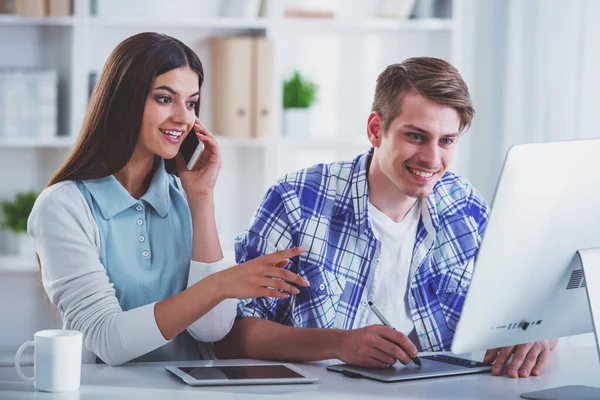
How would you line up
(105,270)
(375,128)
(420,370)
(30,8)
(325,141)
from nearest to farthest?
(420,370) → (105,270) → (375,128) → (30,8) → (325,141)

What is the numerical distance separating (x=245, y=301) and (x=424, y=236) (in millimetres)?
463

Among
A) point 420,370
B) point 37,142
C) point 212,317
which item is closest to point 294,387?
point 420,370

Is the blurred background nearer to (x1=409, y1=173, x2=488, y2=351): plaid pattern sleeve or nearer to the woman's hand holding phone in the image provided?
(x1=409, y1=173, x2=488, y2=351): plaid pattern sleeve

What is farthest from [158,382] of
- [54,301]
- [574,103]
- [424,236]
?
[574,103]

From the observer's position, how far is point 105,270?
182cm

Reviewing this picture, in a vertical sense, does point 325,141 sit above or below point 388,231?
above

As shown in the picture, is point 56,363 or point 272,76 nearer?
point 56,363

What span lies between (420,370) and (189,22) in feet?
7.24

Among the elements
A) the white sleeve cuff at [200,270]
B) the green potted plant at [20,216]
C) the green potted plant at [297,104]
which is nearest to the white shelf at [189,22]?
the green potted plant at [297,104]

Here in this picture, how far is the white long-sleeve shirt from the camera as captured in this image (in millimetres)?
1681

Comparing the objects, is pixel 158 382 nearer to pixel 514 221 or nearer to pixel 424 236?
pixel 514 221

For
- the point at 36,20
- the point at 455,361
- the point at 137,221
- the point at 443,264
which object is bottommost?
the point at 455,361

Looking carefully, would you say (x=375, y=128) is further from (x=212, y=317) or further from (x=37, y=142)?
(x=37, y=142)

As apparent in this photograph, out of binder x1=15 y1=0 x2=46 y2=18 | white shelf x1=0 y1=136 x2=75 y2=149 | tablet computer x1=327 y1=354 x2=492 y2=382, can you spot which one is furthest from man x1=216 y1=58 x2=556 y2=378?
binder x1=15 y1=0 x2=46 y2=18
